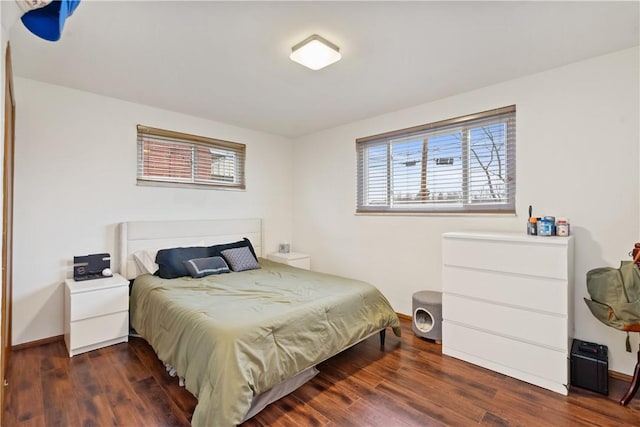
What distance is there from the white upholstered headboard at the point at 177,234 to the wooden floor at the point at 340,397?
987mm

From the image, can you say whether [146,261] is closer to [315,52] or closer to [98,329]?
[98,329]

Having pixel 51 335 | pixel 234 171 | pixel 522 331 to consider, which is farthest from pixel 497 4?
pixel 51 335

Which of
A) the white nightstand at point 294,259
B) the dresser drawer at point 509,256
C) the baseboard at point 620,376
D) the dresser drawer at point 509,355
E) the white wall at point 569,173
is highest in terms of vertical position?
the white wall at point 569,173

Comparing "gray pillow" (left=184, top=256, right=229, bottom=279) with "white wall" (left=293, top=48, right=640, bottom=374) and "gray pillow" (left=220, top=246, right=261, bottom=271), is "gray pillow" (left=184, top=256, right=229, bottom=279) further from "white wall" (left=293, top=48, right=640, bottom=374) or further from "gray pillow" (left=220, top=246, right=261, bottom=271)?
"white wall" (left=293, top=48, right=640, bottom=374)

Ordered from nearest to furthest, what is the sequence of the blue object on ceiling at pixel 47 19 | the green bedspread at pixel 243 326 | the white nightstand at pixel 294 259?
the blue object on ceiling at pixel 47 19 < the green bedspread at pixel 243 326 < the white nightstand at pixel 294 259

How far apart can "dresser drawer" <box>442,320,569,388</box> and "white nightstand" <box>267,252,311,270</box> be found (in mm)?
2111

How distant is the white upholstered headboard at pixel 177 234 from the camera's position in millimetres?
3205

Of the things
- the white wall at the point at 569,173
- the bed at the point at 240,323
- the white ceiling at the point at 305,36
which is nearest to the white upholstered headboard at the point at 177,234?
the bed at the point at 240,323

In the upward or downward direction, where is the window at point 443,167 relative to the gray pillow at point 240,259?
upward

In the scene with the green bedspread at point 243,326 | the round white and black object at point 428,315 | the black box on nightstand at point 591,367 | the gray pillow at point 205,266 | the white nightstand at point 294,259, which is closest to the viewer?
the green bedspread at point 243,326

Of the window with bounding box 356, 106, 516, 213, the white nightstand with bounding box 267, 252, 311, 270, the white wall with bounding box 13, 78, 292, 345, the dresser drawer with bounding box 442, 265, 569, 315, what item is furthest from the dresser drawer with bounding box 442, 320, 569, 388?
the white wall with bounding box 13, 78, 292, 345

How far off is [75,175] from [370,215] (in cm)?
319

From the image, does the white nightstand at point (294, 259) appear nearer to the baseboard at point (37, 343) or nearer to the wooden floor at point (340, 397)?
the wooden floor at point (340, 397)

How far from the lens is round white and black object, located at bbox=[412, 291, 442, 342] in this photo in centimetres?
287
